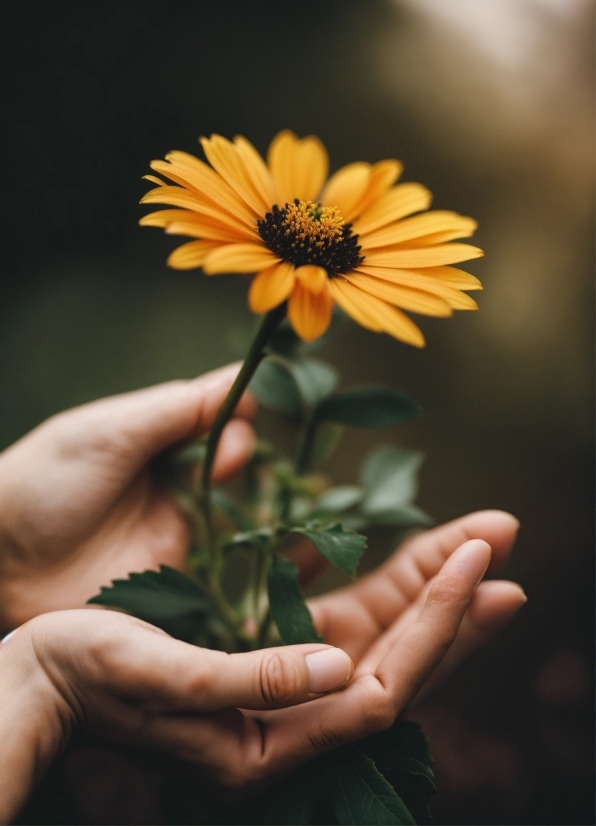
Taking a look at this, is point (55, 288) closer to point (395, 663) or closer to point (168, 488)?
point (168, 488)

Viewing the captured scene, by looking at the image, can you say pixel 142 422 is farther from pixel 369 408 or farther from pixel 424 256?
pixel 424 256

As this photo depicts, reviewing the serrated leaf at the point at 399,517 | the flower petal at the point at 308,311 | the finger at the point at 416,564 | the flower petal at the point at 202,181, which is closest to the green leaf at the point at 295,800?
the finger at the point at 416,564

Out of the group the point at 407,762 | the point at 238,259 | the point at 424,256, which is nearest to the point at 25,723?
the point at 407,762

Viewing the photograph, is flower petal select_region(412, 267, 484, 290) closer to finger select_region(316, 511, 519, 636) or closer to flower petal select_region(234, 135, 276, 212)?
flower petal select_region(234, 135, 276, 212)

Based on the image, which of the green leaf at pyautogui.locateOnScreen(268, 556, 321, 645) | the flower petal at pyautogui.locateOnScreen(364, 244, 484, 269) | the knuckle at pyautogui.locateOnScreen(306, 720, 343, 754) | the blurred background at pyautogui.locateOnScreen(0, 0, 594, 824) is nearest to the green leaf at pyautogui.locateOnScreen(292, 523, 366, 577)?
the green leaf at pyautogui.locateOnScreen(268, 556, 321, 645)

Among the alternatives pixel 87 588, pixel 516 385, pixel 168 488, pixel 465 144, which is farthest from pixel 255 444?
pixel 465 144

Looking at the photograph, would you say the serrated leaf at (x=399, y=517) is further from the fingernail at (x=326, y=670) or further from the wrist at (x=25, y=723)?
the wrist at (x=25, y=723)
